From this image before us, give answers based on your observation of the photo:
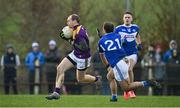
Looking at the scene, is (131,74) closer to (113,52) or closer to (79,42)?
(113,52)

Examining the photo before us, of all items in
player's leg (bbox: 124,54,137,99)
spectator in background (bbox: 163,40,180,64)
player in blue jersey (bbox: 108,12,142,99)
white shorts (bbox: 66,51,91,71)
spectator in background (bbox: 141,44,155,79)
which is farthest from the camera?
spectator in background (bbox: 141,44,155,79)

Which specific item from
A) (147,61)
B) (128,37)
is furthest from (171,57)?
(128,37)

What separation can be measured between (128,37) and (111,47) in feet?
8.58

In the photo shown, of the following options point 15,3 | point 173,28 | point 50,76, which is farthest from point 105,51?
point 15,3

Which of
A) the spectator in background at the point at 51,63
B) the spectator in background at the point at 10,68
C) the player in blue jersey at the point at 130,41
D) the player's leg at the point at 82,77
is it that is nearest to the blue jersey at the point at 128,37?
the player in blue jersey at the point at 130,41

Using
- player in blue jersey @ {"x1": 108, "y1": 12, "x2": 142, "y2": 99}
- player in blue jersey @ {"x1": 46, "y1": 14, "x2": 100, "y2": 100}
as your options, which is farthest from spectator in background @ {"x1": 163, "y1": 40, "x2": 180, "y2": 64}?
player in blue jersey @ {"x1": 46, "y1": 14, "x2": 100, "y2": 100}

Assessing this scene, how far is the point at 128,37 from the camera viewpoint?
21.7 meters

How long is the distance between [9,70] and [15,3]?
6333 millimetres

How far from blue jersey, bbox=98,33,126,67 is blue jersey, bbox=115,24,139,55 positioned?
2.35 metres

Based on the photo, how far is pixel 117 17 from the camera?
32531mm

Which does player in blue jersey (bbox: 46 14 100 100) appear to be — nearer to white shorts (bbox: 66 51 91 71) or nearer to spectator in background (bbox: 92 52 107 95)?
white shorts (bbox: 66 51 91 71)

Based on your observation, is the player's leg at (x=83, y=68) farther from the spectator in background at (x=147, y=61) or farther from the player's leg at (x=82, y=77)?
the spectator in background at (x=147, y=61)

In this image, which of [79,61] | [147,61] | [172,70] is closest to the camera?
[79,61]

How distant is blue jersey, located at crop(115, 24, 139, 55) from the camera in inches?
851
